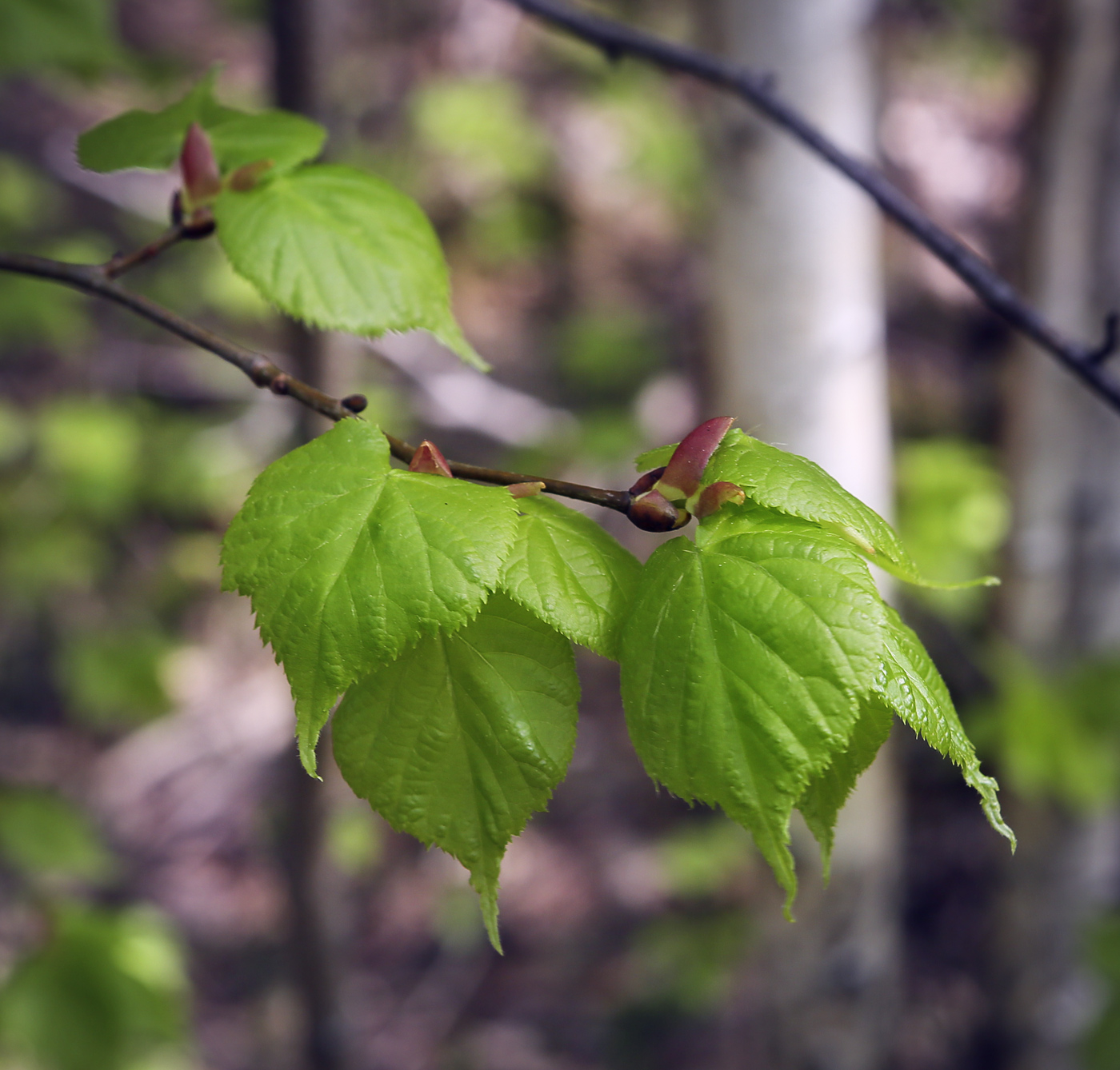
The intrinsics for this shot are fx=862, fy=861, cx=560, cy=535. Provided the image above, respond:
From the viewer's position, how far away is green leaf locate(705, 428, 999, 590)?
1.53ft

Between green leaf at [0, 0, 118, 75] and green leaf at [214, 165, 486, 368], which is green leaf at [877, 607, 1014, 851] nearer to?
green leaf at [214, 165, 486, 368]

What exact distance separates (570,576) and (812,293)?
1021 millimetres

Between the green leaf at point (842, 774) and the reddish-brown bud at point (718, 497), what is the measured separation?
0.14m

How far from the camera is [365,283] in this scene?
628mm

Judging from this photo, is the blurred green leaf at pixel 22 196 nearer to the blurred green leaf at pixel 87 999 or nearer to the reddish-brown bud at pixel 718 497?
the blurred green leaf at pixel 87 999

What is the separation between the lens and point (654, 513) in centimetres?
52

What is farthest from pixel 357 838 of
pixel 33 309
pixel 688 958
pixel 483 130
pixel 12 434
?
pixel 483 130

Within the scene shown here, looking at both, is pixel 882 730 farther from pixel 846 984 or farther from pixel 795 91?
pixel 846 984

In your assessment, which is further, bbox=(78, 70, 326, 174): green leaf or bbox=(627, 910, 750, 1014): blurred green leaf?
bbox=(627, 910, 750, 1014): blurred green leaf

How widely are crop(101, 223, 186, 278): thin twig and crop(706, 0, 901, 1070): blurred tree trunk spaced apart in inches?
35.0

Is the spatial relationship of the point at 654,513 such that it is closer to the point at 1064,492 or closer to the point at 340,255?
the point at 340,255

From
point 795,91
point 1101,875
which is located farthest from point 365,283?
point 1101,875

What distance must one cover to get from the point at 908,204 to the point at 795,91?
599mm

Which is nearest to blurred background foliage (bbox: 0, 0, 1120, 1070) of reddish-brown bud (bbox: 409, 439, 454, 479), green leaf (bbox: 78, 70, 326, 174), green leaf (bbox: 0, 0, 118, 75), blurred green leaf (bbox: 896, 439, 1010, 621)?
blurred green leaf (bbox: 896, 439, 1010, 621)
